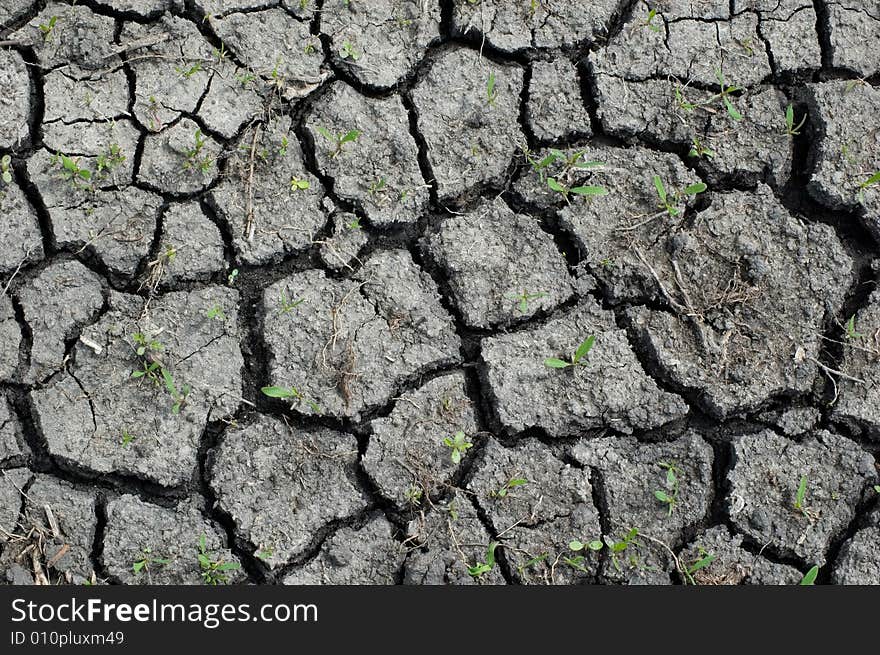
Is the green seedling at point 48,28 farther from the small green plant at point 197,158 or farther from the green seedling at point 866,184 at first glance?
the green seedling at point 866,184

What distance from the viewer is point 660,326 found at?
2.83 m

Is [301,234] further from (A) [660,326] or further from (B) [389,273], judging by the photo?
(A) [660,326]

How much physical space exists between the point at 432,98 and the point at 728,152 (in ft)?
3.06

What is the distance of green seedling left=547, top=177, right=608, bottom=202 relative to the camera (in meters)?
2.88

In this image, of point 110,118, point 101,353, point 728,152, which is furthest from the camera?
point 728,152

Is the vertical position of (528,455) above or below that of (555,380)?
below

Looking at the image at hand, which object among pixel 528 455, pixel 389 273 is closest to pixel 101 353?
pixel 389 273

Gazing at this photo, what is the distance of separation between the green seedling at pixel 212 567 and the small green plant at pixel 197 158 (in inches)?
41.4

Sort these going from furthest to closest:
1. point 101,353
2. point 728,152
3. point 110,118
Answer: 1. point 728,152
2. point 110,118
3. point 101,353

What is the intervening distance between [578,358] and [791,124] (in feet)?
3.39

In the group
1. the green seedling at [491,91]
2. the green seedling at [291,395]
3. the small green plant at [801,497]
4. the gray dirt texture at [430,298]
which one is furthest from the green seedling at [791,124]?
the green seedling at [291,395]

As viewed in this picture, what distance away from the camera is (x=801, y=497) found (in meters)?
2.72

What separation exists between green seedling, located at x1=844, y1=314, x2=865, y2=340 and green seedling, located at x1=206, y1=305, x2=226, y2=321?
1.82m

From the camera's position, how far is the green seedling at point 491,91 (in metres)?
2.93
